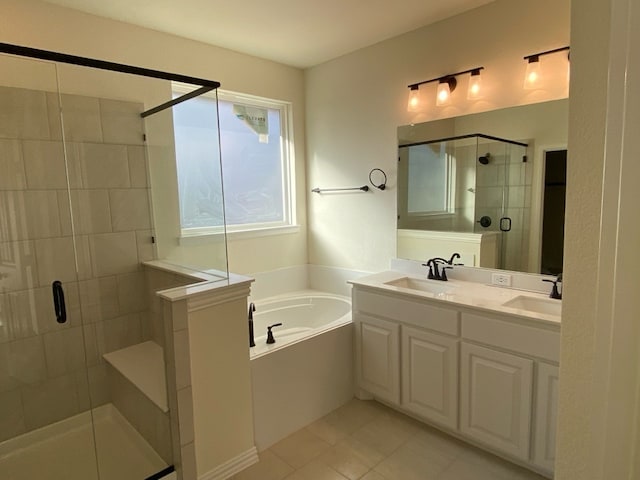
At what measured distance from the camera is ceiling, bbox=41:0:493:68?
2.33 meters

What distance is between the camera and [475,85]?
2.50m

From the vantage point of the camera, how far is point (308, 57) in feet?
10.7

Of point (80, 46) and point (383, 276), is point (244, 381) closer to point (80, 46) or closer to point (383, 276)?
point (383, 276)

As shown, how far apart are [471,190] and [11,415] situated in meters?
3.07

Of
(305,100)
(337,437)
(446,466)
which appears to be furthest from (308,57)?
(446,466)

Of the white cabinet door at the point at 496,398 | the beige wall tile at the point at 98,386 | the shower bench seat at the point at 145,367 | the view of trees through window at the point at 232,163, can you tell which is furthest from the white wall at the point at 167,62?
the white cabinet door at the point at 496,398

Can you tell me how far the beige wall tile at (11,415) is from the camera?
2.14 metres

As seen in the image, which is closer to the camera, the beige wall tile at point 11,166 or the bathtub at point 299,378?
the beige wall tile at point 11,166

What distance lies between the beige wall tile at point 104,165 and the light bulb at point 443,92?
7.02 feet

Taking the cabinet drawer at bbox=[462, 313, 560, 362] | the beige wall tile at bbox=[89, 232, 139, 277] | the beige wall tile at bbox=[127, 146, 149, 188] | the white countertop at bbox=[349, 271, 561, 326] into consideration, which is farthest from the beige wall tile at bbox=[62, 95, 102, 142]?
the cabinet drawer at bbox=[462, 313, 560, 362]

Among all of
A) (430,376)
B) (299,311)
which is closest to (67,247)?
(299,311)

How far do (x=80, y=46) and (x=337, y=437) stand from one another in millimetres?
2826

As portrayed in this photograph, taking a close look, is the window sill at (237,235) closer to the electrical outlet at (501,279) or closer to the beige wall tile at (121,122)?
the beige wall tile at (121,122)

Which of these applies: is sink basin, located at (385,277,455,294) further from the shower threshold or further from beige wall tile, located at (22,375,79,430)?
beige wall tile, located at (22,375,79,430)
